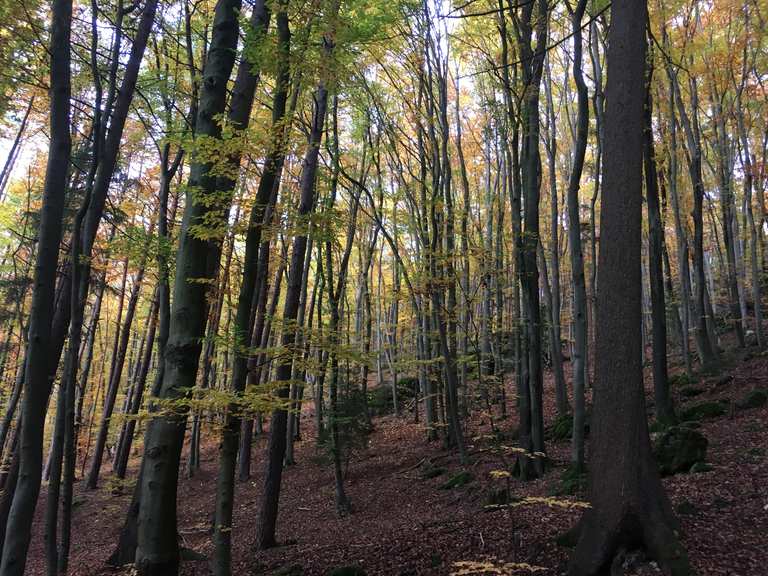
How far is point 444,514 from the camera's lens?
24.7 feet

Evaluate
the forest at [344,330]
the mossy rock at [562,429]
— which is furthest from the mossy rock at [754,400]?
the mossy rock at [562,429]

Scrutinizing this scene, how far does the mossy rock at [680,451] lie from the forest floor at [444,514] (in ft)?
0.71

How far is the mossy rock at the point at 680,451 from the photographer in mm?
6508

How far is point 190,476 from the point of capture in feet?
53.0

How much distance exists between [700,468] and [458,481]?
13.9 ft

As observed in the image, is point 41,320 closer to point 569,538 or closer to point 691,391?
point 569,538

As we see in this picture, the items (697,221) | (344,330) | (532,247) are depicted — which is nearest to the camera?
(344,330)

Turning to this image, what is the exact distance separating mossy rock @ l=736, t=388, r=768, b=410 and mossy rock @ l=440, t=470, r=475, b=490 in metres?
5.29

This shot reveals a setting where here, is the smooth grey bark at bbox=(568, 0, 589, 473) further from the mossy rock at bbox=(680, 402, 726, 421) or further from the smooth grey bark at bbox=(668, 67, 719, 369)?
the smooth grey bark at bbox=(668, 67, 719, 369)

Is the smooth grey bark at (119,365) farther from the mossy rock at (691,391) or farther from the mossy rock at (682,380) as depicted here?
the mossy rock at (682,380)

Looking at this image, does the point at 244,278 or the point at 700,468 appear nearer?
the point at 244,278

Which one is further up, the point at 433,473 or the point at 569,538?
the point at 569,538

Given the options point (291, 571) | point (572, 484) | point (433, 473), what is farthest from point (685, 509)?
point (433, 473)

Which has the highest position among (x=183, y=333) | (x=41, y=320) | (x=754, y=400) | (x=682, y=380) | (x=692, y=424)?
(x=41, y=320)
